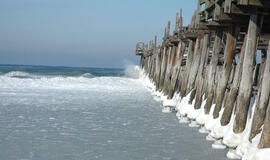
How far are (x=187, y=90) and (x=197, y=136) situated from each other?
1870 mm

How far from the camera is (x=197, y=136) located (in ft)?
20.5

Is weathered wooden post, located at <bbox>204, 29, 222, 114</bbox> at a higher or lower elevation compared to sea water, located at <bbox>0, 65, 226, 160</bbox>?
higher

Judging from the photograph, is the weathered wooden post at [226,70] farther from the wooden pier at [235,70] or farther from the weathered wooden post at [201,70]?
the weathered wooden post at [201,70]

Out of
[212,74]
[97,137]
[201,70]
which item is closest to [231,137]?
[212,74]

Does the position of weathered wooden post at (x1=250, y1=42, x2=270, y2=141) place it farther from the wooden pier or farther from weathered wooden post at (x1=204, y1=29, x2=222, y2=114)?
weathered wooden post at (x1=204, y1=29, x2=222, y2=114)

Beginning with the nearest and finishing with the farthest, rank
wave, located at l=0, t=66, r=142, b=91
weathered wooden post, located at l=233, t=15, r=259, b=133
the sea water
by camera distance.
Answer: weathered wooden post, located at l=233, t=15, r=259, b=133
the sea water
wave, located at l=0, t=66, r=142, b=91

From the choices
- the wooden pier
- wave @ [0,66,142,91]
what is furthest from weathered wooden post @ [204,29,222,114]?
wave @ [0,66,142,91]

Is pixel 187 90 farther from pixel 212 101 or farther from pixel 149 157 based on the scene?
pixel 149 157

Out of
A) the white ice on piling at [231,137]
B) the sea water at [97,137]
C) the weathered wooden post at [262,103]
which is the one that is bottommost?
the sea water at [97,137]

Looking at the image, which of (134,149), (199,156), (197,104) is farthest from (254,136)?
(197,104)

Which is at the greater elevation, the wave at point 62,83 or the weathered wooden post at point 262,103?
the weathered wooden post at point 262,103

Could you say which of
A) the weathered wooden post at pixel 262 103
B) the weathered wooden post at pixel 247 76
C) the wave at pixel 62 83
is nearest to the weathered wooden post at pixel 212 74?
the weathered wooden post at pixel 247 76

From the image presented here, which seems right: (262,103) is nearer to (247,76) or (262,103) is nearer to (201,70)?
(247,76)

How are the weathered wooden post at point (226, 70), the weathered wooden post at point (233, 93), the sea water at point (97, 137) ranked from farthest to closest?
the weathered wooden post at point (226, 70) < the sea water at point (97, 137) < the weathered wooden post at point (233, 93)
